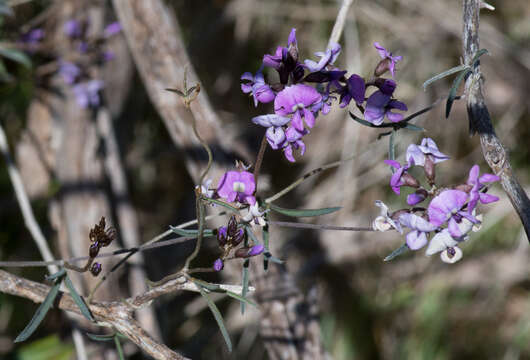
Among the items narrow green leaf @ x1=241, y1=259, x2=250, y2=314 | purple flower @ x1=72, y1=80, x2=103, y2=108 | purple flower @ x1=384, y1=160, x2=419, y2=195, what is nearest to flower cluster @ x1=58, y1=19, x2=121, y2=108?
purple flower @ x1=72, y1=80, x2=103, y2=108

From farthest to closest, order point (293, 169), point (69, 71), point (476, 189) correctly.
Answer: point (293, 169) < point (69, 71) < point (476, 189)

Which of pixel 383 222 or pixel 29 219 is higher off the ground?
pixel 383 222

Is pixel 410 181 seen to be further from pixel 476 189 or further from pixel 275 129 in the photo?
pixel 275 129

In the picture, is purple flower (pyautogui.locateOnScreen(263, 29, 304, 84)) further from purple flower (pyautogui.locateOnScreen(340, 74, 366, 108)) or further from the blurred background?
the blurred background

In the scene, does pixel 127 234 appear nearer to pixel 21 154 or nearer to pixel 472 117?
pixel 21 154

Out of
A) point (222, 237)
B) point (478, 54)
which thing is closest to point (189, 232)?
point (222, 237)

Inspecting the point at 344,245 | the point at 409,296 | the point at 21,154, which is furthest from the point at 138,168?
the point at 409,296
